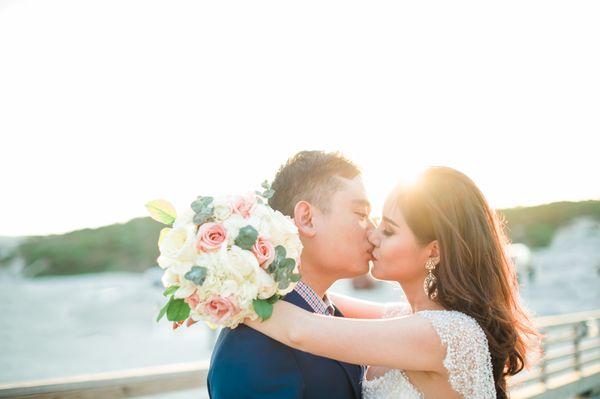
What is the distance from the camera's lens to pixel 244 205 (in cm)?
232

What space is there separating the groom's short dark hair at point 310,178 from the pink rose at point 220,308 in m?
1.09

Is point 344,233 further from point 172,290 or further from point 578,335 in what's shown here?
point 578,335

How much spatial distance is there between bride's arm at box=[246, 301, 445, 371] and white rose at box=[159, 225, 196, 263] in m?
0.49

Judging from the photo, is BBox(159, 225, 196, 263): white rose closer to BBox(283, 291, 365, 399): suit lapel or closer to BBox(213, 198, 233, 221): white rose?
BBox(213, 198, 233, 221): white rose

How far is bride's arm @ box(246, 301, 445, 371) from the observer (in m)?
2.39

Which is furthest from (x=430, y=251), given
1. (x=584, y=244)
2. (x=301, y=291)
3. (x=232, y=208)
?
(x=584, y=244)

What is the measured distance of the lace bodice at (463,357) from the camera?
2688 millimetres

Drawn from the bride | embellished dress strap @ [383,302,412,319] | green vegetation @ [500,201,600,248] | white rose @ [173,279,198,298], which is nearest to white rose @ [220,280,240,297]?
white rose @ [173,279,198,298]

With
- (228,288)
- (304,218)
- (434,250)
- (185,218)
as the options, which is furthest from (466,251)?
(185,218)

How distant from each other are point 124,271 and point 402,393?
3645cm

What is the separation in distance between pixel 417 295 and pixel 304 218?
32.1 inches

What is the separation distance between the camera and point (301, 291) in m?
2.93

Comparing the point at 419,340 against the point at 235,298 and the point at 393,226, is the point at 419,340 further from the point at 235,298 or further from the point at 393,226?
the point at 235,298

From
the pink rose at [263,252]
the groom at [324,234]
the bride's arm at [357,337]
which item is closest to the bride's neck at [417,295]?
the groom at [324,234]
